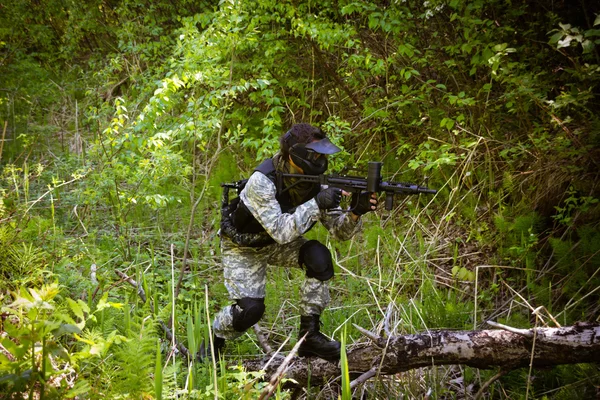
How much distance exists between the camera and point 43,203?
6.54 metres

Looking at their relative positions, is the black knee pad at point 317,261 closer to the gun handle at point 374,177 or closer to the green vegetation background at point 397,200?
the green vegetation background at point 397,200

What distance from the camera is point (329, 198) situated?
3.56 m

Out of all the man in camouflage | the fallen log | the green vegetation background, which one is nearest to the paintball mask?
the man in camouflage

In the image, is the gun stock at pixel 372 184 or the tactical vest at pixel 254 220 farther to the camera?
the tactical vest at pixel 254 220

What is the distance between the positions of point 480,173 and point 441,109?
94 centimetres

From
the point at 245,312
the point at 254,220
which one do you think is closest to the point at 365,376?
the point at 245,312

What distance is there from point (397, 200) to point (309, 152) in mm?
2715

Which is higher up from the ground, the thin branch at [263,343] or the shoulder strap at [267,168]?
the shoulder strap at [267,168]

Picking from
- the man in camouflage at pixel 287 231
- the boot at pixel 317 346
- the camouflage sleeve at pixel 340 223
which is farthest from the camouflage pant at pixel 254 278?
the camouflage sleeve at pixel 340 223

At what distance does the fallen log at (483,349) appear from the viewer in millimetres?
3064

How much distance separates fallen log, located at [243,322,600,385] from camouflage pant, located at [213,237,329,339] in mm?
465

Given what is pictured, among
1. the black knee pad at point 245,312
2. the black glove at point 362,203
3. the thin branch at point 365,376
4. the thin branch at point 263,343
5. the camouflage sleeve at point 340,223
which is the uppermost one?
the black glove at point 362,203

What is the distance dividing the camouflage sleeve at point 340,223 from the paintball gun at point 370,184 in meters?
0.31

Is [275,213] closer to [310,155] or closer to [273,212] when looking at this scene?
[273,212]
